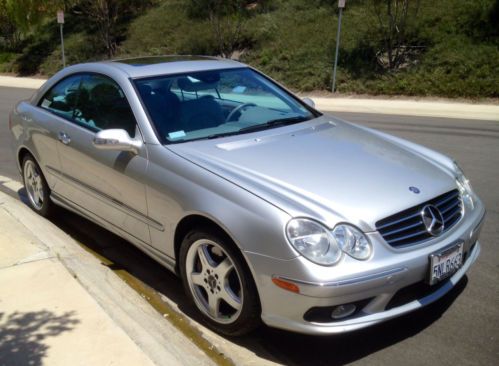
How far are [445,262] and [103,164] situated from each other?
2512mm

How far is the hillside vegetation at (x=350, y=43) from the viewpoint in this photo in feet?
50.9

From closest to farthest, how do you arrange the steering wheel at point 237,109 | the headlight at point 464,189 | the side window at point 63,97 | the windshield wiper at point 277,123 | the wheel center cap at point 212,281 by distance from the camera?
the wheel center cap at point 212,281, the headlight at point 464,189, the windshield wiper at point 277,123, the steering wheel at point 237,109, the side window at point 63,97

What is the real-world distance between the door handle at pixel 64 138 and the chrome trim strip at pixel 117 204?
1.01 feet

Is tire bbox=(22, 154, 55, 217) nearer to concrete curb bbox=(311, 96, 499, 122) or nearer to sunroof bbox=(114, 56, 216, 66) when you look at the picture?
sunroof bbox=(114, 56, 216, 66)

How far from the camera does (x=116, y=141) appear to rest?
367cm

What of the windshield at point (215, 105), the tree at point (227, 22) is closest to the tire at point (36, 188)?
the windshield at point (215, 105)

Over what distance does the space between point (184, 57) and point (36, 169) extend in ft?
6.21

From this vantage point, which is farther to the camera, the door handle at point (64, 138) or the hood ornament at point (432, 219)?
the door handle at point (64, 138)

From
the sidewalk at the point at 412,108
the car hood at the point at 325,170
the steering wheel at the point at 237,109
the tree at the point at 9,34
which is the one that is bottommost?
the sidewalk at the point at 412,108

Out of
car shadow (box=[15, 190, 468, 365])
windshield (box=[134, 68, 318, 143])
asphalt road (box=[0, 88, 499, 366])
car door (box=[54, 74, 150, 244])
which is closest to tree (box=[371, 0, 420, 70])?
asphalt road (box=[0, 88, 499, 366])

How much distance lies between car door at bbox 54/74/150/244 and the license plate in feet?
6.24

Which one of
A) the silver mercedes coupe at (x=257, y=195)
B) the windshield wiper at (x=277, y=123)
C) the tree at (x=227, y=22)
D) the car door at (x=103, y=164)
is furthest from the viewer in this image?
the tree at (x=227, y=22)

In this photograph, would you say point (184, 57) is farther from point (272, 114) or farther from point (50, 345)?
point (50, 345)

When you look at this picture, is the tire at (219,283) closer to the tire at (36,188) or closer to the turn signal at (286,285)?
the turn signal at (286,285)
